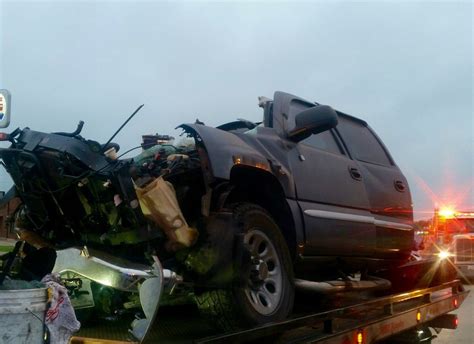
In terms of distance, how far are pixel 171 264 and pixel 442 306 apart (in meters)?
3.71

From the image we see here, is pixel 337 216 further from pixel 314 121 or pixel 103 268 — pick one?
pixel 103 268

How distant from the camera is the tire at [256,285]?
3379 mm

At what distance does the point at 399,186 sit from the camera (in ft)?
19.7

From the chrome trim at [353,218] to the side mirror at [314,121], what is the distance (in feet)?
1.95

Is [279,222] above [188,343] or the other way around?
above

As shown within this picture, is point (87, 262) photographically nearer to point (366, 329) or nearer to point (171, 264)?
point (171, 264)

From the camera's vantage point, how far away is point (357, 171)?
5227 millimetres

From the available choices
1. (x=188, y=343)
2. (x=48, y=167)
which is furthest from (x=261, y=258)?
(x=48, y=167)

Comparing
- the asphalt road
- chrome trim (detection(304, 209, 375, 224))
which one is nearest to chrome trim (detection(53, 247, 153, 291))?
chrome trim (detection(304, 209, 375, 224))

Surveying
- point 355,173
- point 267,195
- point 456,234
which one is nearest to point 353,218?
point 355,173

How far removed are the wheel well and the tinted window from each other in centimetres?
75

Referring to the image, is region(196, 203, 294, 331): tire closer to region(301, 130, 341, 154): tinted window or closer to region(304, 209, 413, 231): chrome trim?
region(304, 209, 413, 231): chrome trim

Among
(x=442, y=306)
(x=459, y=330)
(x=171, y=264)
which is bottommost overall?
(x=459, y=330)

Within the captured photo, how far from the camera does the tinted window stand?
16.1 feet
